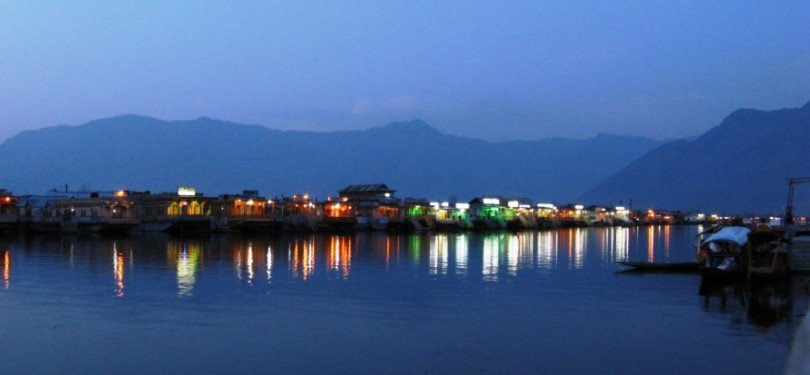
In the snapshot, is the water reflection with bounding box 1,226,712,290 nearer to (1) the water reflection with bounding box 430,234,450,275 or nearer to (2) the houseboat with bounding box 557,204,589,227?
(1) the water reflection with bounding box 430,234,450,275

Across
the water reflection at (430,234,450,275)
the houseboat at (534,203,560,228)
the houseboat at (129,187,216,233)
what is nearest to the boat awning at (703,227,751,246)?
the water reflection at (430,234,450,275)

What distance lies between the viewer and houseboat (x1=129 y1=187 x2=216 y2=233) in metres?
74.7

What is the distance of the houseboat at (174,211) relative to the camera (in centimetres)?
7469

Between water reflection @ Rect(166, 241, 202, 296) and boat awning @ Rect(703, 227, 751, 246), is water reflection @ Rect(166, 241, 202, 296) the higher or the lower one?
the lower one

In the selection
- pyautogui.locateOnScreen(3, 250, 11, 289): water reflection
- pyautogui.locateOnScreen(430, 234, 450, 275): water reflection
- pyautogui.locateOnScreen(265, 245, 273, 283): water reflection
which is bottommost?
pyautogui.locateOnScreen(430, 234, 450, 275): water reflection

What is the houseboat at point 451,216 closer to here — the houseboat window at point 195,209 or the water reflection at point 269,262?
the houseboat window at point 195,209

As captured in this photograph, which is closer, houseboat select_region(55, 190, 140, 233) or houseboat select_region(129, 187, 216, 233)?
houseboat select_region(129, 187, 216, 233)

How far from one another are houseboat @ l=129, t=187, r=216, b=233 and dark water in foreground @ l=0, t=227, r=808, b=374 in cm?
3729

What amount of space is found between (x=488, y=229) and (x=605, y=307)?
81.5 metres

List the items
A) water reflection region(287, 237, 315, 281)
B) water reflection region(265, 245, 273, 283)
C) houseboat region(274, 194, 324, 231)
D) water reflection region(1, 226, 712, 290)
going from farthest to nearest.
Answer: houseboat region(274, 194, 324, 231), water reflection region(287, 237, 315, 281), water reflection region(1, 226, 712, 290), water reflection region(265, 245, 273, 283)

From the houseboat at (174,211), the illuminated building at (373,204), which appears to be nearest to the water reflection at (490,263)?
the houseboat at (174,211)

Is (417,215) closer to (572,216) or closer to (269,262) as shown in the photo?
(572,216)

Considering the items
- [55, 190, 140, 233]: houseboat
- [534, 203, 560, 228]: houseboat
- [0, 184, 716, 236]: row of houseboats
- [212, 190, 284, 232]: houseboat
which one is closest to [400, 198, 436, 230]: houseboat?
[0, 184, 716, 236]: row of houseboats


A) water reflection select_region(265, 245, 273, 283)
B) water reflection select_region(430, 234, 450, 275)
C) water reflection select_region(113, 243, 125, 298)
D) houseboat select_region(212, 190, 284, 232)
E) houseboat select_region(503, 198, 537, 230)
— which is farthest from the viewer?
houseboat select_region(503, 198, 537, 230)
